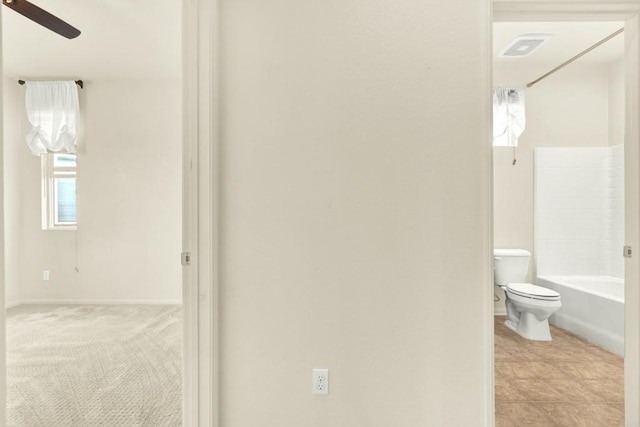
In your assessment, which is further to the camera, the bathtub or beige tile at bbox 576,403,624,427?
the bathtub

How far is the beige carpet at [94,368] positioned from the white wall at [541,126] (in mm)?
3444

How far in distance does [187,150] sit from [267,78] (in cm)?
48

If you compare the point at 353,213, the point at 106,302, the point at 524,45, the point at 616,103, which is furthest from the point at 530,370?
the point at 106,302

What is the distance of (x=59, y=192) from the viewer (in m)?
4.51

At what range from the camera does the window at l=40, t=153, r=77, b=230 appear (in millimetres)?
4441

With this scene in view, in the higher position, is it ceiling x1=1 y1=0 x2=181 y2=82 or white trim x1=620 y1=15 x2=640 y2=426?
ceiling x1=1 y1=0 x2=181 y2=82

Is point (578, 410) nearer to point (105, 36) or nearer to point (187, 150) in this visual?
point (187, 150)

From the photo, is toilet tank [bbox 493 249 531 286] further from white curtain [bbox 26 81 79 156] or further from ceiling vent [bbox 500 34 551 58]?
white curtain [bbox 26 81 79 156]

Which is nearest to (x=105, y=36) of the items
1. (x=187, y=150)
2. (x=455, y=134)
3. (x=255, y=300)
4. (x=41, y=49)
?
(x=41, y=49)

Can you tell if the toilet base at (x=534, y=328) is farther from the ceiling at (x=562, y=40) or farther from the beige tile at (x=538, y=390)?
the ceiling at (x=562, y=40)

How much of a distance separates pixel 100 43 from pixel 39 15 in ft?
4.15

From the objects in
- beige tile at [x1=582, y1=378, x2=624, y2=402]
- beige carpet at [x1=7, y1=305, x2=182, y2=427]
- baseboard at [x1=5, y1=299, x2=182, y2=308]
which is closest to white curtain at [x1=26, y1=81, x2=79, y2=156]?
baseboard at [x1=5, y1=299, x2=182, y2=308]

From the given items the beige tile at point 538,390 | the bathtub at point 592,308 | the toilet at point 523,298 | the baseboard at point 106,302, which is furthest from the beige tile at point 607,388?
the baseboard at point 106,302

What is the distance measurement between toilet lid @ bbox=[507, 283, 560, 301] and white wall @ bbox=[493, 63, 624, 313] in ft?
1.78
